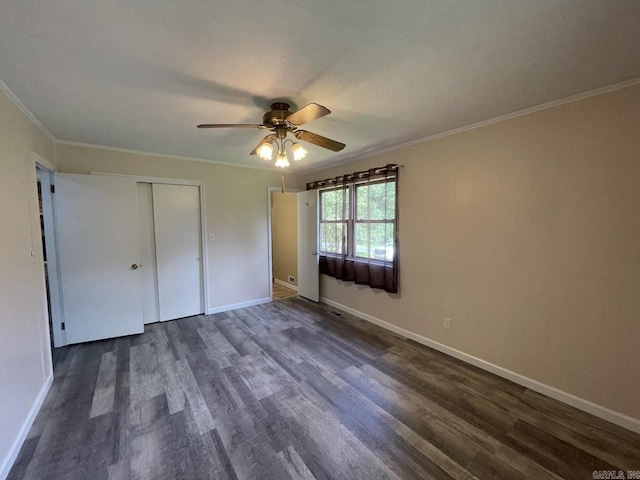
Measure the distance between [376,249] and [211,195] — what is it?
2.65 meters

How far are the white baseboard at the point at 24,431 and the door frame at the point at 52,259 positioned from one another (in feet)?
3.13

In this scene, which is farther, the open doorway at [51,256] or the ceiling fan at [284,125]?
the open doorway at [51,256]

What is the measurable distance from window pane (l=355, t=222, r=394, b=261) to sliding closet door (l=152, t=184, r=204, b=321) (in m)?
2.49

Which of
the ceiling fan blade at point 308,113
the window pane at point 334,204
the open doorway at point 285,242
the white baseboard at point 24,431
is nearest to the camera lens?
the white baseboard at point 24,431

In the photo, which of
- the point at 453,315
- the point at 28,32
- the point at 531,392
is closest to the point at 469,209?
the point at 453,315

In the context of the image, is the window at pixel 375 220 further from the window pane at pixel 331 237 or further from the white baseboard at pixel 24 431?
the white baseboard at pixel 24 431

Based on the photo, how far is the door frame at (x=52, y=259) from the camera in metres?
2.91

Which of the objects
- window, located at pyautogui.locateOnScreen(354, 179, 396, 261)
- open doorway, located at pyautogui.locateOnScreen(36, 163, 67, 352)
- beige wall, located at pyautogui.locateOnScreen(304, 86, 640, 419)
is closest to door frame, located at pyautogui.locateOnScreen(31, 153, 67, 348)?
open doorway, located at pyautogui.locateOnScreen(36, 163, 67, 352)

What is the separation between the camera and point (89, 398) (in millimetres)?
2156

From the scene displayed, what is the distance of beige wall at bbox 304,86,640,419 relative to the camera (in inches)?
71.8

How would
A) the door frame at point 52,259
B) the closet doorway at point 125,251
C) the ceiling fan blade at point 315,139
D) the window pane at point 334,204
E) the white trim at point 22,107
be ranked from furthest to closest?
the window pane at point 334,204, the closet doorway at point 125,251, the door frame at point 52,259, the ceiling fan blade at point 315,139, the white trim at point 22,107

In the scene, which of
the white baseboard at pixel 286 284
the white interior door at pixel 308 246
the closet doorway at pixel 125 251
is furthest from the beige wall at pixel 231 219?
the white baseboard at pixel 286 284

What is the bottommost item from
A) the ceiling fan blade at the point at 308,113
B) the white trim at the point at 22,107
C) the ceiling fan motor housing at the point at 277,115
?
the ceiling fan blade at the point at 308,113

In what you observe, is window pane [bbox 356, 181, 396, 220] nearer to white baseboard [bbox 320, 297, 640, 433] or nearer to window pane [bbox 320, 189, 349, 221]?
Result: window pane [bbox 320, 189, 349, 221]
